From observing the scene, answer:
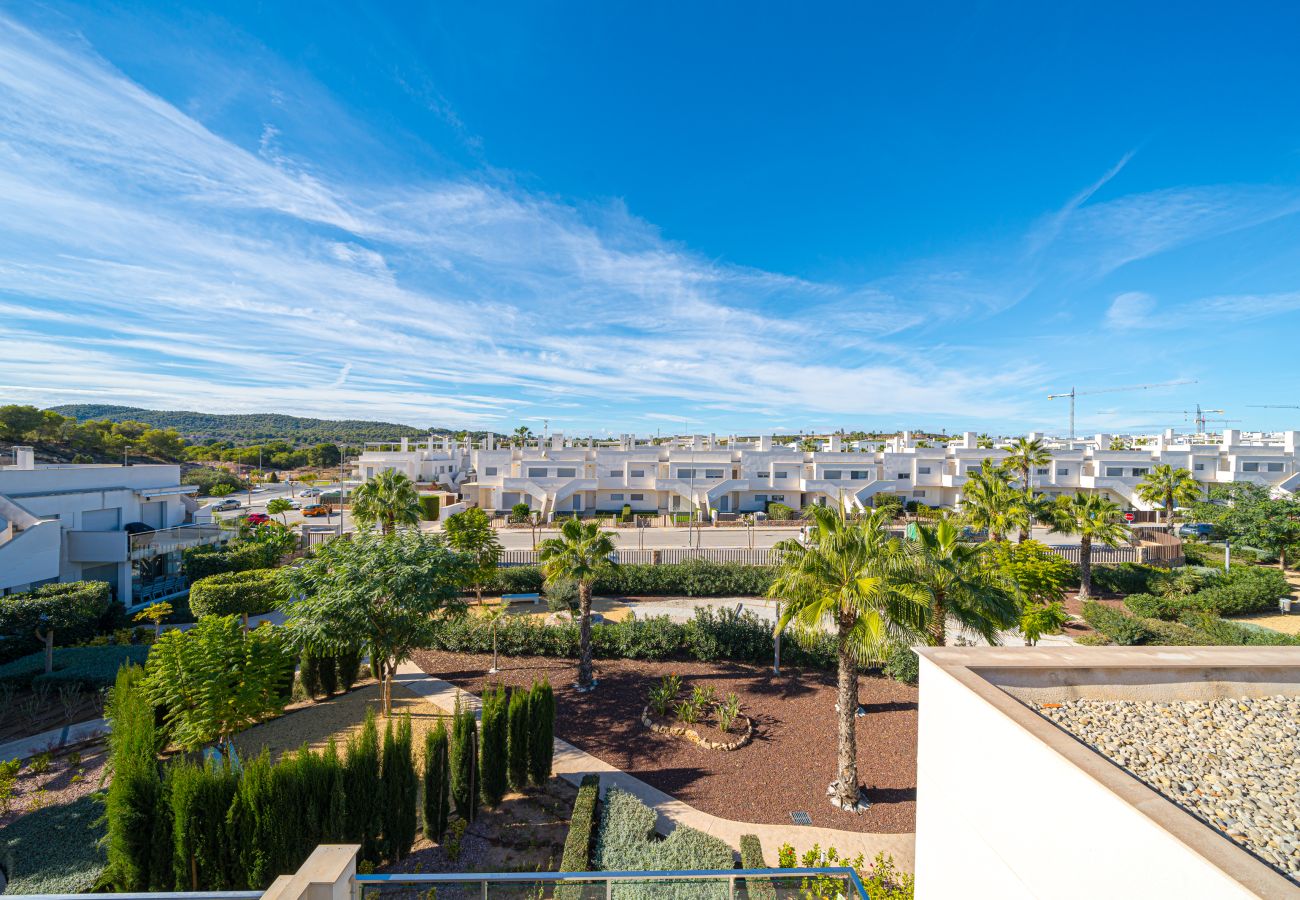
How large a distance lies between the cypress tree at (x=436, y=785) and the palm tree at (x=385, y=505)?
15137 millimetres

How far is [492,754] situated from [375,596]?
4096 mm

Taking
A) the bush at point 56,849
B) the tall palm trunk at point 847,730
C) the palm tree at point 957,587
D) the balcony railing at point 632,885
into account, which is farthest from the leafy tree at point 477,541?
the balcony railing at point 632,885

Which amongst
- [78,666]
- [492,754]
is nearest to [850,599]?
[492,754]

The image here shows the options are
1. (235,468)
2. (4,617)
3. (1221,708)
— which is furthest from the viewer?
(235,468)

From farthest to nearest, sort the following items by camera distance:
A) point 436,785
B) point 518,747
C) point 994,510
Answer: point 994,510 → point 518,747 → point 436,785

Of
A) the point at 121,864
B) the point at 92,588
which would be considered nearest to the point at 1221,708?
the point at 121,864

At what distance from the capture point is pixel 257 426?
146 m

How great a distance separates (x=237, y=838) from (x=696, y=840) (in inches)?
234

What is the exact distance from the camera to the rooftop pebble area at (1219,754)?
3324mm

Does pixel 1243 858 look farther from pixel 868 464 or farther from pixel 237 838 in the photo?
pixel 868 464

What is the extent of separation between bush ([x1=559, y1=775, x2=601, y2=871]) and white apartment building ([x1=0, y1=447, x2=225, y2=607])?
17.2m

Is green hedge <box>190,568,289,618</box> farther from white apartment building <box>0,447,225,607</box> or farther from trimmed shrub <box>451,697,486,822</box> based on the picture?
trimmed shrub <box>451,697,486,822</box>

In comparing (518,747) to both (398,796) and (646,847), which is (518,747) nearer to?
(398,796)

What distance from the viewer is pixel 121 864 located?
652cm
